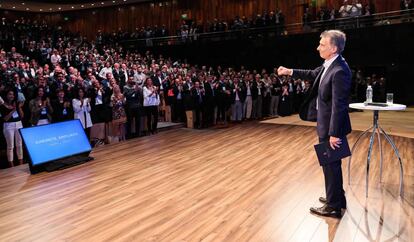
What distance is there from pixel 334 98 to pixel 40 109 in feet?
15.5

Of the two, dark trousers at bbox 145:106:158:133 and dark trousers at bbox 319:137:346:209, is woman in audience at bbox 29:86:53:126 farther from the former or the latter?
dark trousers at bbox 319:137:346:209

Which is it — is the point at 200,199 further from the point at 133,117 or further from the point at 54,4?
the point at 54,4

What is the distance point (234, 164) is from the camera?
4.89m

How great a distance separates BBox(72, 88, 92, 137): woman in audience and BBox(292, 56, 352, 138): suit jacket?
443 cm

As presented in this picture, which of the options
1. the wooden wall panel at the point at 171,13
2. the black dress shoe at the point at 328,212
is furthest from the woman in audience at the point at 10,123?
the wooden wall panel at the point at 171,13

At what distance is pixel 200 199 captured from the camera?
3.54 metres

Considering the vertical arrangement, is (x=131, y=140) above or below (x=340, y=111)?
below

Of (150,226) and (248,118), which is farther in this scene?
(248,118)

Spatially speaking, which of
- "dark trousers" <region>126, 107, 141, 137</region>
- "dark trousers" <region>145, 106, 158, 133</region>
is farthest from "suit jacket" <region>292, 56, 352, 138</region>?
"dark trousers" <region>145, 106, 158, 133</region>

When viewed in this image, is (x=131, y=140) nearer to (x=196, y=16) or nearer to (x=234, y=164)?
(x=234, y=164)

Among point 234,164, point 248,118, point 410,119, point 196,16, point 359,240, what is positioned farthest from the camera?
point 196,16

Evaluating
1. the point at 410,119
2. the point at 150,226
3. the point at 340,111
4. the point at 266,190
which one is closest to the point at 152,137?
the point at 266,190

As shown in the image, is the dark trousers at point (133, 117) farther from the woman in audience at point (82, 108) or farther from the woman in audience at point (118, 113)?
the woman in audience at point (82, 108)

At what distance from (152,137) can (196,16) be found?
1292 centimetres
